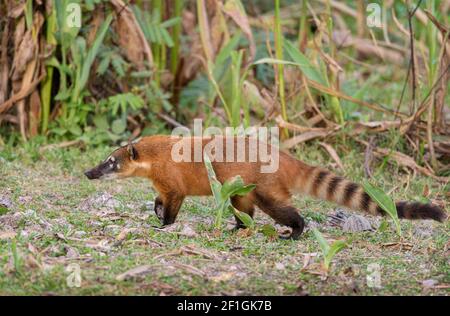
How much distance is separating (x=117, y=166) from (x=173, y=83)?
10.4 ft

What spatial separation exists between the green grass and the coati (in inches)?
7.7

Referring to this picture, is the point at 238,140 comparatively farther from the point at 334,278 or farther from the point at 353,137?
the point at 353,137

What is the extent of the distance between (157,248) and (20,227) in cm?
104

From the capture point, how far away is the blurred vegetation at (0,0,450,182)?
7.98 metres

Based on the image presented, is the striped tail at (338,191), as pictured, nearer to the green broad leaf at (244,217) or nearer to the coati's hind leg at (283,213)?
the coati's hind leg at (283,213)

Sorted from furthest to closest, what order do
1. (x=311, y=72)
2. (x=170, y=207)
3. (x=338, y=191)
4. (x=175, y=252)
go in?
(x=311, y=72), (x=170, y=207), (x=338, y=191), (x=175, y=252)

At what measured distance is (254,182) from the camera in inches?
238

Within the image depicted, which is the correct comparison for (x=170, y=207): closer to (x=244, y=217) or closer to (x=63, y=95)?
(x=244, y=217)

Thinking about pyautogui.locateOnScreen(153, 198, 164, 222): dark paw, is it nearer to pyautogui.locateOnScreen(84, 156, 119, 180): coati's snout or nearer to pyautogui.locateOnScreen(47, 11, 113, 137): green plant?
pyautogui.locateOnScreen(84, 156, 119, 180): coati's snout

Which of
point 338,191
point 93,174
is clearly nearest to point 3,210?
point 93,174

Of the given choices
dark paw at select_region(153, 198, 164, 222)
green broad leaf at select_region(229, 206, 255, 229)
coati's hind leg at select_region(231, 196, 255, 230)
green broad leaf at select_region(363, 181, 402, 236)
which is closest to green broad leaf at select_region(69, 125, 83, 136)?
dark paw at select_region(153, 198, 164, 222)

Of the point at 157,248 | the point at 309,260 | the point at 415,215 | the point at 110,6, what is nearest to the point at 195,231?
the point at 157,248
